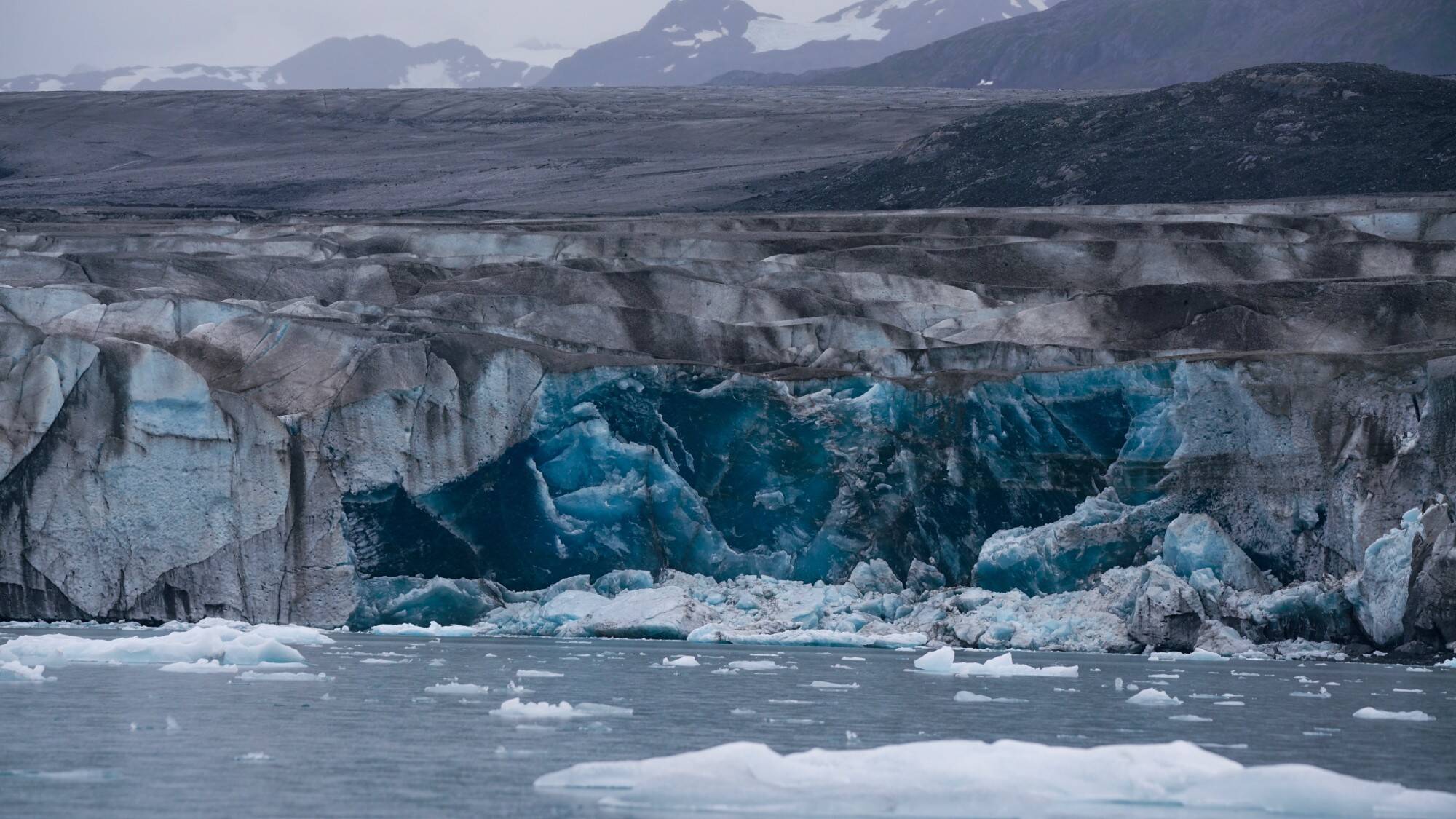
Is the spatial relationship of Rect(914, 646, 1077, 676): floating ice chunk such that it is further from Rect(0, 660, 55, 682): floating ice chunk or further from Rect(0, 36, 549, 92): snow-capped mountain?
Rect(0, 36, 549, 92): snow-capped mountain

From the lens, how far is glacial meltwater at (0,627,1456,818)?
28.0ft

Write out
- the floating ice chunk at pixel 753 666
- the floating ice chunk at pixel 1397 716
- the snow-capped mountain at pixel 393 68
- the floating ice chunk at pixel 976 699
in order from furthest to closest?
the snow-capped mountain at pixel 393 68 < the floating ice chunk at pixel 753 666 < the floating ice chunk at pixel 976 699 < the floating ice chunk at pixel 1397 716

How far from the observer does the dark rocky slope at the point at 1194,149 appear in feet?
174

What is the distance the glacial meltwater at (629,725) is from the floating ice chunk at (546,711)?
0.03 meters

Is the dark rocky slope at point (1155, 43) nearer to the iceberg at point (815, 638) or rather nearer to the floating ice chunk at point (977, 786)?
the iceberg at point (815, 638)

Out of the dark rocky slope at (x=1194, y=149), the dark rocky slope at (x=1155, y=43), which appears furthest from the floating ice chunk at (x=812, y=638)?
the dark rocky slope at (x=1155, y=43)

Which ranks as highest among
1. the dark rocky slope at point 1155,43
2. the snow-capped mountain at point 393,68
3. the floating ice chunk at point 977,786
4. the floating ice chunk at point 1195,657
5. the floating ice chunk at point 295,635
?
the snow-capped mountain at point 393,68

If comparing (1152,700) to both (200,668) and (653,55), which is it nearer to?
(200,668)

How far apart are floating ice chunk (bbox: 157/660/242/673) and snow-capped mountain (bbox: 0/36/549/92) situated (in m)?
159

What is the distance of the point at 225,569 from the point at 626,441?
18.1ft

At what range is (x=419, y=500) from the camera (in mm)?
22516

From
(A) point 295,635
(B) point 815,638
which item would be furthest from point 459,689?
(B) point 815,638

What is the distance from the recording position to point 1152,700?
45.8 feet

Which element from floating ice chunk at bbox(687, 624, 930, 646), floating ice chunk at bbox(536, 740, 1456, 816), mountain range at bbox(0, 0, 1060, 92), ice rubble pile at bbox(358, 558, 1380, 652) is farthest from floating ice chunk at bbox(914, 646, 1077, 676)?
mountain range at bbox(0, 0, 1060, 92)
